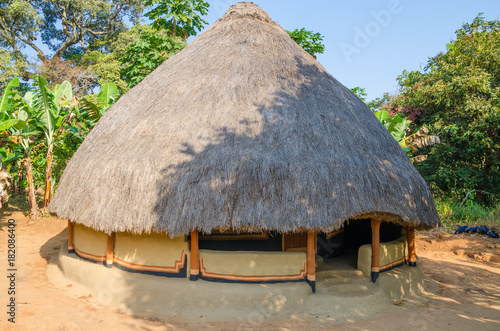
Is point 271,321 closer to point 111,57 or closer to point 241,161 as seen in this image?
point 241,161

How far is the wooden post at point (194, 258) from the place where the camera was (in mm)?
5793

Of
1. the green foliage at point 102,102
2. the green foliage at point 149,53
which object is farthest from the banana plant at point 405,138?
the green foliage at point 102,102

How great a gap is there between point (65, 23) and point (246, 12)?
23.9 metres

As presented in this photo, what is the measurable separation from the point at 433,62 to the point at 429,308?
567 inches

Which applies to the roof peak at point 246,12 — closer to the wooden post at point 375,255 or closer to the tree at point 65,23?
the wooden post at point 375,255

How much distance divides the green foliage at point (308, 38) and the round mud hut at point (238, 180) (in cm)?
834

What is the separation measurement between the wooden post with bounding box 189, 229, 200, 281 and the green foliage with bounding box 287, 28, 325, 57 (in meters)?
12.0

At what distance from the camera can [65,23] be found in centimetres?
2717

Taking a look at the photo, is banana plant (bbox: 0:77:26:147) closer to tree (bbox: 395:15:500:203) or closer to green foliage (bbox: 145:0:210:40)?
green foliage (bbox: 145:0:210:40)

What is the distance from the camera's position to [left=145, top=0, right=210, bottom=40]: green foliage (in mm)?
13320

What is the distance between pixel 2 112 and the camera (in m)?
9.19

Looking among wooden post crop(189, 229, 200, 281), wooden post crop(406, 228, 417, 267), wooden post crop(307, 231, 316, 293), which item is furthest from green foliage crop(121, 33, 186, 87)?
wooden post crop(406, 228, 417, 267)

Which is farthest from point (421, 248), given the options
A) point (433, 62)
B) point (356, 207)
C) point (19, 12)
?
point (19, 12)

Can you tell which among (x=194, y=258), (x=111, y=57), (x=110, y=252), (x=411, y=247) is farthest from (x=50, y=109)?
(x=111, y=57)
